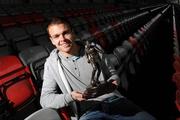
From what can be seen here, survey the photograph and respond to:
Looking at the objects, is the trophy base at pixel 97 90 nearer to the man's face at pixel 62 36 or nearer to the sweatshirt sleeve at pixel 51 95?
the sweatshirt sleeve at pixel 51 95

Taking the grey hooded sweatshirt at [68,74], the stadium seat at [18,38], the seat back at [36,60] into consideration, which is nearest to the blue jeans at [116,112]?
the grey hooded sweatshirt at [68,74]

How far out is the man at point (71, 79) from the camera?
1.69 metres

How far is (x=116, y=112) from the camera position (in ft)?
5.86

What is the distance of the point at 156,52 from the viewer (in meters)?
5.76

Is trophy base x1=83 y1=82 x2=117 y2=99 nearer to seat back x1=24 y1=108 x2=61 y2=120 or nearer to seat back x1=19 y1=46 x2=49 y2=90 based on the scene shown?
seat back x1=24 y1=108 x2=61 y2=120

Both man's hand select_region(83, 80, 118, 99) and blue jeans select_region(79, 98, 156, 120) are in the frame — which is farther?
blue jeans select_region(79, 98, 156, 120)

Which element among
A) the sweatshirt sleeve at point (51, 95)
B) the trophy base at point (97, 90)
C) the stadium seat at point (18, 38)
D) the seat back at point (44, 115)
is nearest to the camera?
the seat back at point (44, 115)

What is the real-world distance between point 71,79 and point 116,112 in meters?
0.29

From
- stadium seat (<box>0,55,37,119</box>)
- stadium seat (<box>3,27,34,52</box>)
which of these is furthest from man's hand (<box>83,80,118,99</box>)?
stadium seat (<box>3,27,34,52</box>)

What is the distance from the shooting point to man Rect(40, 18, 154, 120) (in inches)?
66.7

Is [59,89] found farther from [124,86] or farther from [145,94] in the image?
[145,94]

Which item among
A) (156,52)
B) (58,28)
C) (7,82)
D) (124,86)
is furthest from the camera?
(156,52)

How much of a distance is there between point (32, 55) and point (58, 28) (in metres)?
1.09

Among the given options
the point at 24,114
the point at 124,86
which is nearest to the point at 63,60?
the point at 24,114
